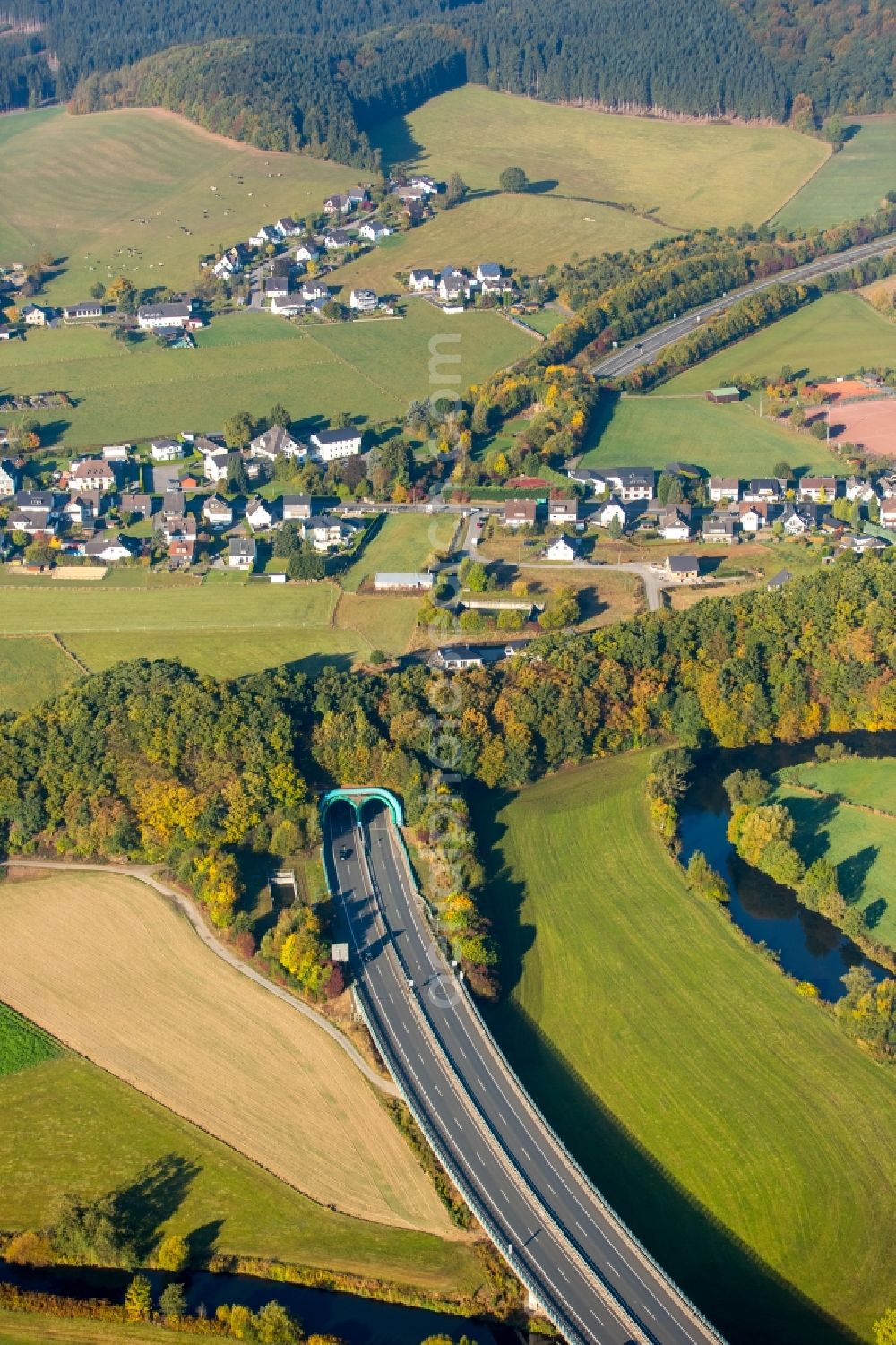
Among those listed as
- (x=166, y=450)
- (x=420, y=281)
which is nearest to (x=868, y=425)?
(x=420, y=281)

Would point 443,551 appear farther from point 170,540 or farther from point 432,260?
point 432,260

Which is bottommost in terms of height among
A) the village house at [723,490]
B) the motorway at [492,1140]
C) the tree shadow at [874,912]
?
the motorway at [492,1140]

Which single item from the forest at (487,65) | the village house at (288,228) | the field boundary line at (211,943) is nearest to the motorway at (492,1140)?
the field boundary line at (211,943)

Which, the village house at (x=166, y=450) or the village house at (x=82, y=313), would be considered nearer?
the village house at (x=166, y=450)

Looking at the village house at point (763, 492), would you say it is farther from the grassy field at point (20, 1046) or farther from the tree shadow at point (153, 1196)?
the tree shadow at point (153, 1196)

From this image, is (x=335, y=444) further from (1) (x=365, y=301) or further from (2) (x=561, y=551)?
(1) (x=365, y=301)

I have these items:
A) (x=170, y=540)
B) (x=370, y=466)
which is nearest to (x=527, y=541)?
(x=370, y=466)
